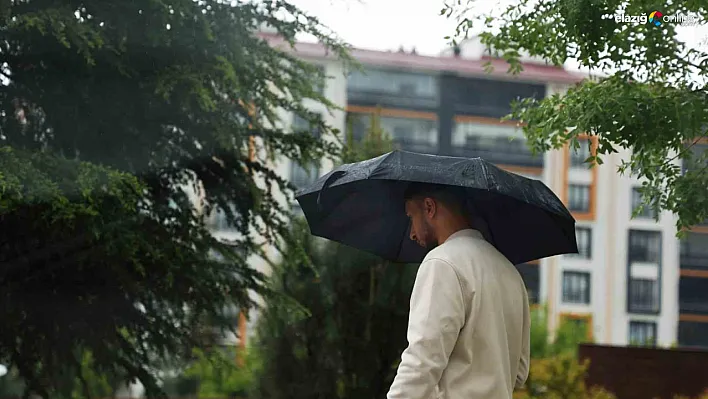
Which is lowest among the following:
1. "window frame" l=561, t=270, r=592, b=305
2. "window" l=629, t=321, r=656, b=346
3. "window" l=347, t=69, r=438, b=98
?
"window" l=629, t=321, r=656, b=346

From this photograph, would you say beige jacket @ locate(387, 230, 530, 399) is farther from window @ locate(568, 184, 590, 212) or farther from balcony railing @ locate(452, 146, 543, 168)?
window @ locate(568, 184, 590, 212)

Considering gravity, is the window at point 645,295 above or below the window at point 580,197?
below

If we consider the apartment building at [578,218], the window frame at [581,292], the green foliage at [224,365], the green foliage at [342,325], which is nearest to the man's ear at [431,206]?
the green foliage at [224,365]

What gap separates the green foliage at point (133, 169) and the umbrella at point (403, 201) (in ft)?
9.28

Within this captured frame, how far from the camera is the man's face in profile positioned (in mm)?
3303

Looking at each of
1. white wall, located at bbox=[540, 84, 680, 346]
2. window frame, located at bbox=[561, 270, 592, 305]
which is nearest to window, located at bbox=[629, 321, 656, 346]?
white wall, located at bbox=[540, 84, 680, 346]

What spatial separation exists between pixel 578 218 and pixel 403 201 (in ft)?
115

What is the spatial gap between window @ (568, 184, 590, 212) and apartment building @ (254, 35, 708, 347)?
35 mm

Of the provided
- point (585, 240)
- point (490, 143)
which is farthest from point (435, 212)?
point (585, 240)

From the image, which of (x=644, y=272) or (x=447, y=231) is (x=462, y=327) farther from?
(x=644, y=272)

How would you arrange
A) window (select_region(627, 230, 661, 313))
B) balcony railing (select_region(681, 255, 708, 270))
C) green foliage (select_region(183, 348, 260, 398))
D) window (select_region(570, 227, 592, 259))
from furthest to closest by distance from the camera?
window (select_region(570, 227, 592, 259)), window (select_region(627, 230, 661, 313)), balcony railing (select_region(681, 255, 708, 270)), green foliage (select_region(183, 348, 260, 398))

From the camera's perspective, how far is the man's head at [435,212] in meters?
3.28

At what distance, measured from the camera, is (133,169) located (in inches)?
307

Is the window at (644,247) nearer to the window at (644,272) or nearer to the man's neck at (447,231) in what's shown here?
the window at (644,272)
